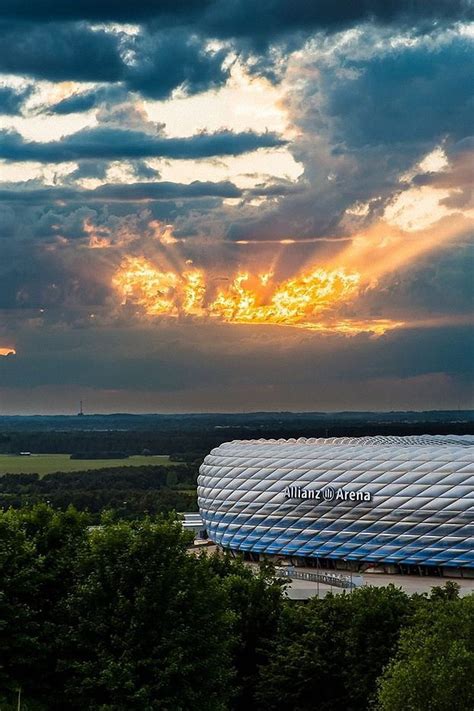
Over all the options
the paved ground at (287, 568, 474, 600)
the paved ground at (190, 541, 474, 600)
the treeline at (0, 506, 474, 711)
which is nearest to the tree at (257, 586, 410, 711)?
the treeline at (0, 506, 474, 711)

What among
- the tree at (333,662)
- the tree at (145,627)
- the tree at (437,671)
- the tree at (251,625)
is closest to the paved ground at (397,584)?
the tree at (251,625)

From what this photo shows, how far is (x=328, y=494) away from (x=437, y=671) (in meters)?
67.7

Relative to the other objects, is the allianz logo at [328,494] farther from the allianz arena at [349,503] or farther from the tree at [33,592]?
the tree at [33,592]

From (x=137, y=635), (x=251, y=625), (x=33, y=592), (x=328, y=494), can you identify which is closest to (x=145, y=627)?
(x=137, y=635)

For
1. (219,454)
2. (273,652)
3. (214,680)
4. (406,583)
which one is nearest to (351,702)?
(273,652)

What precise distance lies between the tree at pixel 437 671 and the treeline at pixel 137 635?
5 cm

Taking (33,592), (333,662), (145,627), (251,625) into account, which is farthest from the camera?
(251,625)

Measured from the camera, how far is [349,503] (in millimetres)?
114375

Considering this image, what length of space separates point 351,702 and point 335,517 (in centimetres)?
5530

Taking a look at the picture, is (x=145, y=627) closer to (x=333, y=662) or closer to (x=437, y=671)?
(x=437, y=671)

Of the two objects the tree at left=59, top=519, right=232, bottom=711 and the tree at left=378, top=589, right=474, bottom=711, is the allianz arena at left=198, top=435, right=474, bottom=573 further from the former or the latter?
the tree at left=59, top=519, right=232, bottom=711

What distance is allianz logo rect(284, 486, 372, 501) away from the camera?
11338 centimetres

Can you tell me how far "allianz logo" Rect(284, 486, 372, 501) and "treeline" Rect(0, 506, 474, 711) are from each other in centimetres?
5216

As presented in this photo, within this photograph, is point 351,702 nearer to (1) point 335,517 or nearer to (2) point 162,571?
(2) point 162,571
